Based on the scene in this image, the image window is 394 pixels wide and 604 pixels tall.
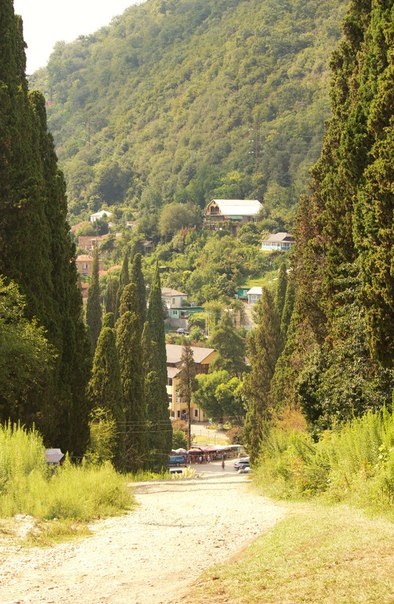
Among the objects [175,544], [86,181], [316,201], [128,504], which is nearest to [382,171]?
[128,504]

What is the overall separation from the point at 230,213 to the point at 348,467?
13491 centimetres

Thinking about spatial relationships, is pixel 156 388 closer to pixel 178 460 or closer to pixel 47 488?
pixel 178 460

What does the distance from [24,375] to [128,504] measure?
5105 mm

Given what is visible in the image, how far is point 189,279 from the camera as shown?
5000 inches

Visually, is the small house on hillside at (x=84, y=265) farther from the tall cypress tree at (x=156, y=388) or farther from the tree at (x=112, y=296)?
the tall cypress tree at (x=156, y=388)

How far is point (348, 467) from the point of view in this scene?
49.3ft

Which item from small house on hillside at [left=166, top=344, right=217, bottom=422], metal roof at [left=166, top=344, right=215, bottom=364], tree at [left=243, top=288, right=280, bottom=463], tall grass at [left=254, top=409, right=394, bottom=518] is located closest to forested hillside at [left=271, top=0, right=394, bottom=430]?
tall grass at [left=254, top=409, right=394, bottom=518]

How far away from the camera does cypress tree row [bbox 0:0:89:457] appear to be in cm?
2209

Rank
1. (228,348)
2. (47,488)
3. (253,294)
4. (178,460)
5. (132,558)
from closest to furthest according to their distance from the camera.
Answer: (132,558)
(47,488)
(178,460)
(228,348)
(253,294)

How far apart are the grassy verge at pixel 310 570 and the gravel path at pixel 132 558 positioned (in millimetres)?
302

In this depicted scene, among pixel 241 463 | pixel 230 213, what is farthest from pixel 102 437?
pixel 230 213

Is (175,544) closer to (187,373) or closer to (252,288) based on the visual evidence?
(187,373)

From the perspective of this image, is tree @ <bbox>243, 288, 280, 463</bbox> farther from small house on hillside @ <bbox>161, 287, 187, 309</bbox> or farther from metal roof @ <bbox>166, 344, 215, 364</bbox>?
small house on hillside @ <bbox>161, 287, 187, 309</bbox>

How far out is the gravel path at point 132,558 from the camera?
8.59m
